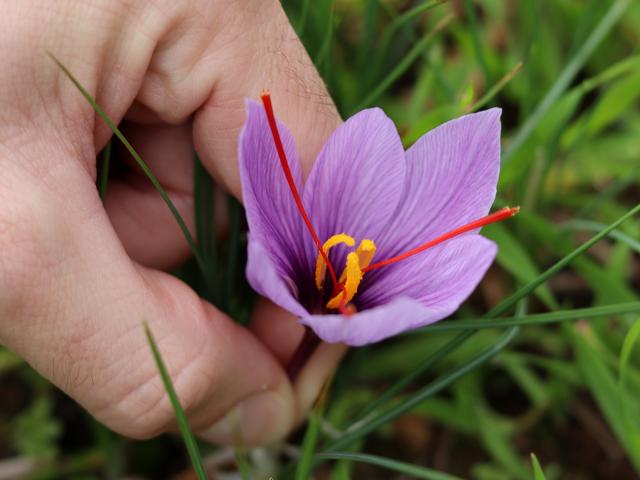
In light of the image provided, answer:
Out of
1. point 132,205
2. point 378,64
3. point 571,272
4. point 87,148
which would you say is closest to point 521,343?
point 571,272

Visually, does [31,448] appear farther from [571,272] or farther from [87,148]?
[571,272]

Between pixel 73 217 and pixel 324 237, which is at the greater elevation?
pixel 73 217

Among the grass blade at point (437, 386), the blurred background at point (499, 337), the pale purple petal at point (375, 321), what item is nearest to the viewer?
the pale purple petal at point (375, 321)

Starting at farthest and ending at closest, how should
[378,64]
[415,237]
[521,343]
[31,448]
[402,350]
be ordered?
[521,343] < [402,350] < [31,448] < [378,64] < [415,237]

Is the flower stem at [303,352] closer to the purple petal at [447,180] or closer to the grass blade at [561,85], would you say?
the purple petal at [447,180]

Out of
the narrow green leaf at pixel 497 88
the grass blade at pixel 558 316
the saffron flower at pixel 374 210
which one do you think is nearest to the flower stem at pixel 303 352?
Result: the saffron flower at pixel 374 210

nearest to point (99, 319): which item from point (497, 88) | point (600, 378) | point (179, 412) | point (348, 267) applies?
point (179, 412)
